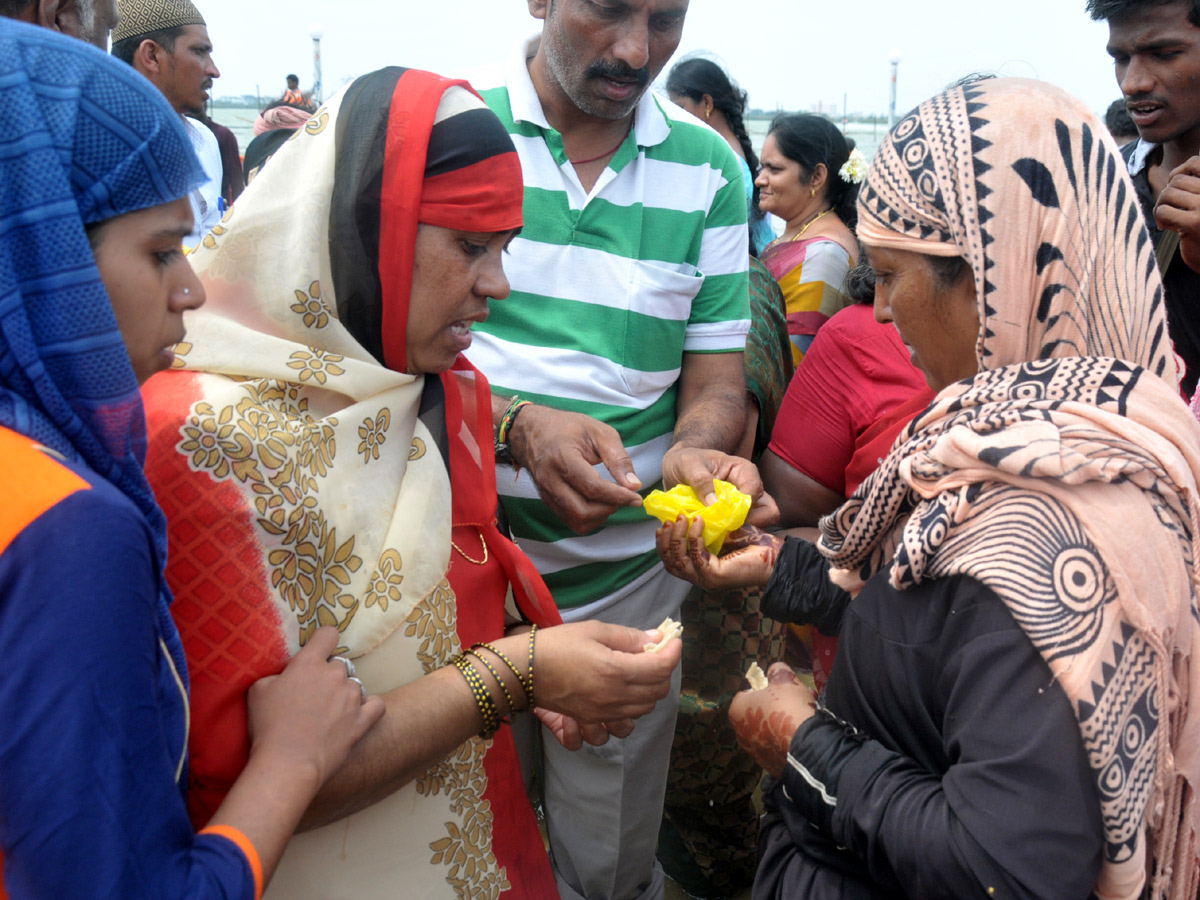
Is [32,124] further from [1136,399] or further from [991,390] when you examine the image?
[1136,399]

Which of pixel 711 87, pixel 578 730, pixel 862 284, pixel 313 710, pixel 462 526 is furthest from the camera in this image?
pixel 711 87

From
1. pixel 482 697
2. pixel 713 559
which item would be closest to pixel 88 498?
pixel 482 697

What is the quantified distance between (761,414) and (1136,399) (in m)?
2.09

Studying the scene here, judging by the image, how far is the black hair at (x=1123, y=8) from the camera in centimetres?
335

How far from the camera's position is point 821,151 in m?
5.54

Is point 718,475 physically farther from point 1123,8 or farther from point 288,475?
point 1123,8

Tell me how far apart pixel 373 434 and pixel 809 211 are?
169 inches

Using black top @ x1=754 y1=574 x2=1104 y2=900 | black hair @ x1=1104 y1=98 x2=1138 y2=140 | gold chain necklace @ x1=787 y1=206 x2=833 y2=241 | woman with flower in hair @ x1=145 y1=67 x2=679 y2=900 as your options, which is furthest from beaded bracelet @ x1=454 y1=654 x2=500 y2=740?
black hair @ x1=1104 y1=98 x2=1138 y2=140

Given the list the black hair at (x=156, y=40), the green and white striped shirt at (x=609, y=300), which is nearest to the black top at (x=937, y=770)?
the green and white striped shirt at (x=609, y=300)

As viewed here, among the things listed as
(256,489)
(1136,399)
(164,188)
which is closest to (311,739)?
(256,489)

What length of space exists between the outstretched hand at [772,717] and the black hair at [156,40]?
5.21 metres

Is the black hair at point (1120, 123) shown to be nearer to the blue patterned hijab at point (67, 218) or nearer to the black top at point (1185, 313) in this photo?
the black top at point (1185, 313)

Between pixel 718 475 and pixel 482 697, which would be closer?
pixel 482 697

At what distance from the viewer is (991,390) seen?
1583 millimetres
